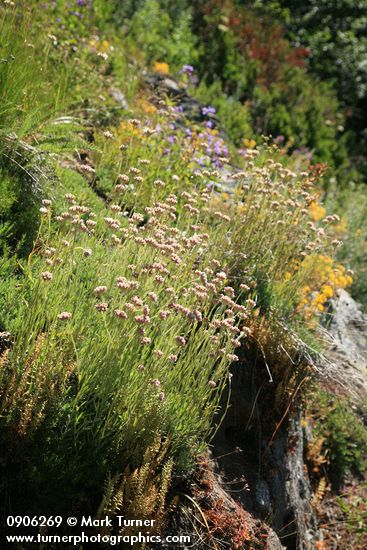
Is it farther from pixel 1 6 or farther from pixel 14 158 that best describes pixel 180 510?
pixel 1 6

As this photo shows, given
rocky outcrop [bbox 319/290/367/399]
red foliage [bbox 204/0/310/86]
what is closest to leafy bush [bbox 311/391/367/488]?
rocky outcrop [bbox 319/290/367/399]

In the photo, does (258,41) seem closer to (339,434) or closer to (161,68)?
(161,68)

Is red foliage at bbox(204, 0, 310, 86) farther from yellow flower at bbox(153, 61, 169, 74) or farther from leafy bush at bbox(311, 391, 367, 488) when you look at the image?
leafy bush at bbox(311, 391, 367, 488)

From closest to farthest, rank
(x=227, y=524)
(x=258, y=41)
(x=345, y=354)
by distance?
(x=227, y=524), (x=345, y=354), (x=258, y=41)

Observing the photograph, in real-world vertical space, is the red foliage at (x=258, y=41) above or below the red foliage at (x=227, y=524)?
above

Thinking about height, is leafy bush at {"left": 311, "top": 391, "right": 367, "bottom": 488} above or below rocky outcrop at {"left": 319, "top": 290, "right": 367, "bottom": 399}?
below

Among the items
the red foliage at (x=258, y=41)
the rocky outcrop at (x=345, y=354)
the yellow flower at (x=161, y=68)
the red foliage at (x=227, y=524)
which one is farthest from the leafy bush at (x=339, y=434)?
the red foliage at (x=258, y=41)

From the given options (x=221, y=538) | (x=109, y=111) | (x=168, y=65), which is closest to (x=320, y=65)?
(x=168, y=65)

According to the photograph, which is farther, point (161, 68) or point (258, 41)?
point (258, 41)

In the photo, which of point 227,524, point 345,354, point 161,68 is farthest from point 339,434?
point 161,68

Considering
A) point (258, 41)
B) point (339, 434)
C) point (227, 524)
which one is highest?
point (258, 41)

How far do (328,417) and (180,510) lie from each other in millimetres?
2492

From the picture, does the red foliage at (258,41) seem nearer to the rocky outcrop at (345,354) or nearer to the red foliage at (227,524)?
the rocky outcrop at (345,354)

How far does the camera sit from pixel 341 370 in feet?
15.8
